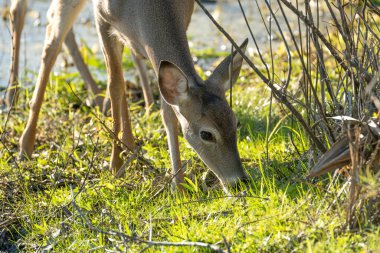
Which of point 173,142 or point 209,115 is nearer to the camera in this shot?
point 209,115

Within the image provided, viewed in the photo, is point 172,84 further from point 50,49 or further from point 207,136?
point 50,49

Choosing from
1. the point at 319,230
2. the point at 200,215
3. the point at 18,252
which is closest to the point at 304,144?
the point at 200,215

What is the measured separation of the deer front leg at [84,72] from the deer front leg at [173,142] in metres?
2.01

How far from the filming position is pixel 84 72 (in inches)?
302

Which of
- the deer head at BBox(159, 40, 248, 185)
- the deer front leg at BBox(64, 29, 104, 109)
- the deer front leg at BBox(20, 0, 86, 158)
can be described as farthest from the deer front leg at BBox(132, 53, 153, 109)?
the deer head at BBox(159, 40, 248, 185)

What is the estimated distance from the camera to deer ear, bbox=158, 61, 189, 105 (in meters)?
4.93

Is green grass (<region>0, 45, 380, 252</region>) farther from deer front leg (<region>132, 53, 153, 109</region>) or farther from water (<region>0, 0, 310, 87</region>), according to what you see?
water (<region>0, 0, 310, 87</region>)

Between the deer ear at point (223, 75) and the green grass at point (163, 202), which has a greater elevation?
the deer ear at point (223, 75)

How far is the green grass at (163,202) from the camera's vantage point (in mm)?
4012

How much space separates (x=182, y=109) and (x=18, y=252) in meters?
1.30

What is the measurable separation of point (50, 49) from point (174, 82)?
6.21ft

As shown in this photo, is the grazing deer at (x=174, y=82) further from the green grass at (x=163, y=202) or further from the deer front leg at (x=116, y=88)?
the green grass at (x=163, y=202)

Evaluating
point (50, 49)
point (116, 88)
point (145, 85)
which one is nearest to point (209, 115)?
point (116, 88)

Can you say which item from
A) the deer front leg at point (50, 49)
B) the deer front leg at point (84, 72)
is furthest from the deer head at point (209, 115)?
the deer front leg at point (84, 72)
